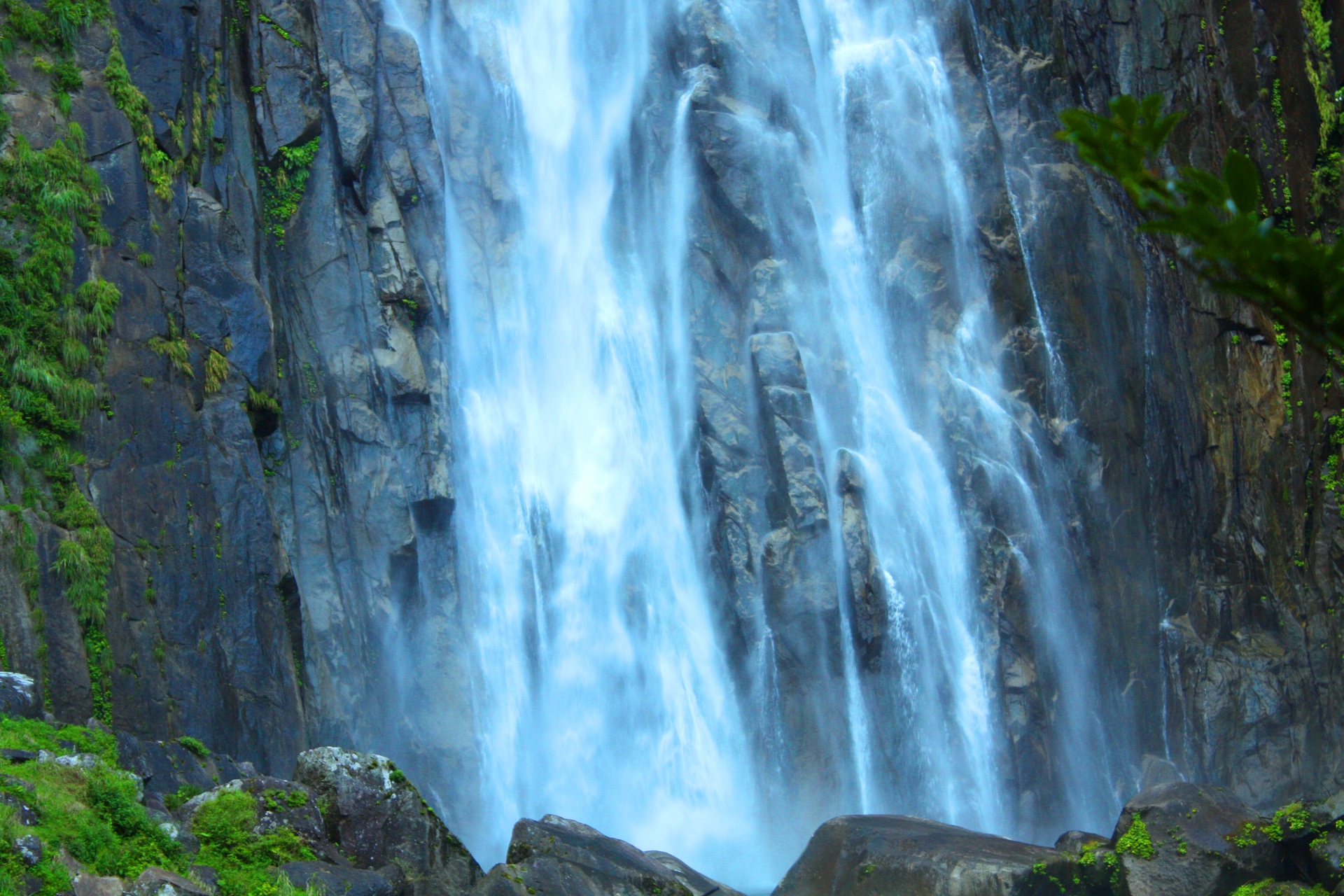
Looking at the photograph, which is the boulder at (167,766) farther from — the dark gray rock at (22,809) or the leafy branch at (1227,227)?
the leafy branch at (1227,227)

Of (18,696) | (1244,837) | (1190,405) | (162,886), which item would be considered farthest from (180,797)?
(1190,405)

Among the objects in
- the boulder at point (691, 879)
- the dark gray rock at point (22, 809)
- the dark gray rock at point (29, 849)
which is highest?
the dark gray rock at point (22, 809)

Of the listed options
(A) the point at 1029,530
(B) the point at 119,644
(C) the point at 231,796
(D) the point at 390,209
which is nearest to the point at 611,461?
(D) the point at 390,209

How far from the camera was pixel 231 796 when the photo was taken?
916cm

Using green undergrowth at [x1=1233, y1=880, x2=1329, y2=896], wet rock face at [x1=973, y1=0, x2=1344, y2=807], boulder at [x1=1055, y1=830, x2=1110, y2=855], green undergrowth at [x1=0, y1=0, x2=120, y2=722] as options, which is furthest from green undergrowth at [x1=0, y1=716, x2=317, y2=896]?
wet rock face at [x1=973, y1=0, x2=1344, y2=807]

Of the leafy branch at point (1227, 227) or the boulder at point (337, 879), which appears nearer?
the leafy branch at point (1227, 227)

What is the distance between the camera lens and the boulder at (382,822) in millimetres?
9898

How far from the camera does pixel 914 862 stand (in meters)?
12.2

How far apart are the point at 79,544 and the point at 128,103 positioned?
20.9ft

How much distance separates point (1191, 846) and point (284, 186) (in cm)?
1684

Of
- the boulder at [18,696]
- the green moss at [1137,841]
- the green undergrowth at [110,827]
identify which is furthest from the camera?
the green moss at [1137,841]

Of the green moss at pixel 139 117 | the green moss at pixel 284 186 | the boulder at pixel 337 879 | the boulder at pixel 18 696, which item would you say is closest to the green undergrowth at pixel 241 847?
the boulder at pixel 337 879

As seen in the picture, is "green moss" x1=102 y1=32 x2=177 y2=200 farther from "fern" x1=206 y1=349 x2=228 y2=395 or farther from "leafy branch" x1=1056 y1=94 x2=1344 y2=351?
"leafy branch" x1=1056 y1=94 x2=1344 y2=351

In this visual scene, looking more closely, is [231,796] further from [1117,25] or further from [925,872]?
[1117,25]
